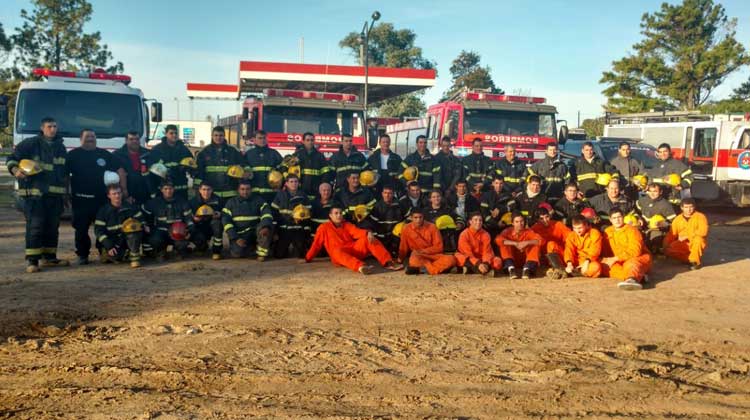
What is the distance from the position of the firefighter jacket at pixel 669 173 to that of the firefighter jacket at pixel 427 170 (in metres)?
3.57

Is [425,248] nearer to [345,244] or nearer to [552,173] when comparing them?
[345,244]

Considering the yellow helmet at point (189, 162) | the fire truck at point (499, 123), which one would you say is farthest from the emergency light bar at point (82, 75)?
the fire truck at point (499, 123)

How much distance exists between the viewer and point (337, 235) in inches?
370

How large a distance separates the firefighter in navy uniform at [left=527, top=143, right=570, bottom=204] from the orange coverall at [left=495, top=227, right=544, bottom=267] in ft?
6.30

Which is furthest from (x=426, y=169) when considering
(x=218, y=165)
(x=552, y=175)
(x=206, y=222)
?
(x=206, y=222)

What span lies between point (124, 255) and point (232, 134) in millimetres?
9561

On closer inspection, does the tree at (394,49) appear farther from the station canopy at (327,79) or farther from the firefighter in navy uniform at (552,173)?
the firefighter in navy uniform at (552,173)

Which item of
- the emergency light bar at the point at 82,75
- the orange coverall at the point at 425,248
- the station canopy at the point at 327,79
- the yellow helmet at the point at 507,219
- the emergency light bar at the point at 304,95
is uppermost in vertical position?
the station canopy at the point at 327,79

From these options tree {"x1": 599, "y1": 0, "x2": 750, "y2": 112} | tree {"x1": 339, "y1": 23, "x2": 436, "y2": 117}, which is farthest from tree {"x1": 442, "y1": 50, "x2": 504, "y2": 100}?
tree {"x1": 599, "y1": 0, "x2": 750, "y2": 112}

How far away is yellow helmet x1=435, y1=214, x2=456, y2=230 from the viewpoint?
32.1 feet

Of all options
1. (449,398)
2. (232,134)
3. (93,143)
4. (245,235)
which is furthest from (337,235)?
(232,134)

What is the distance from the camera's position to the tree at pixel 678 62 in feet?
117

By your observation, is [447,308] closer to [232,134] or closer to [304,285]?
[304,285]

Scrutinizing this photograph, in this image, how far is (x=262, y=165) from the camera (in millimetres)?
10570
